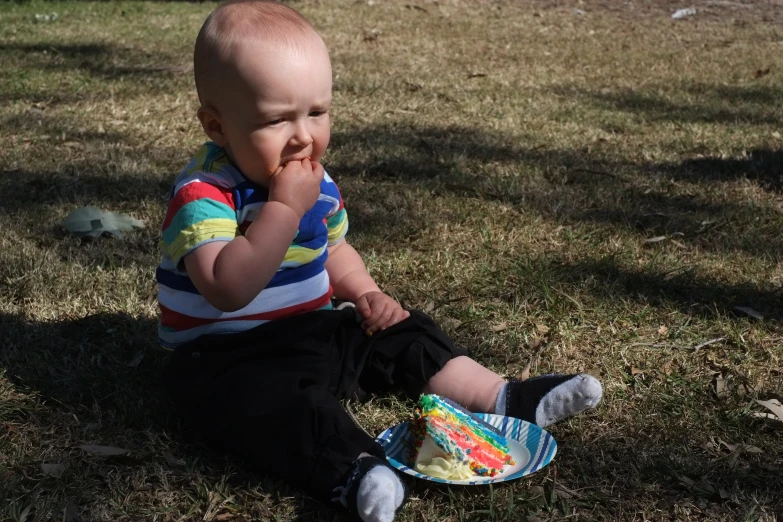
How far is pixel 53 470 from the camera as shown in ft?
7.13

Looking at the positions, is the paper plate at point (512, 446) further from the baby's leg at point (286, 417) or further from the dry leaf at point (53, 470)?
the dry leaf at point (53, 470)

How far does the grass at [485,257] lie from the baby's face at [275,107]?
714mm

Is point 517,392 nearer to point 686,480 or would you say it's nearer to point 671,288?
point 686,480

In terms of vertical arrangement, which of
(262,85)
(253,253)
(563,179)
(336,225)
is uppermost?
(262,85)

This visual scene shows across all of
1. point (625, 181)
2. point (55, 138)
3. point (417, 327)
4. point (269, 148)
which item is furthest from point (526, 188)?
point (55, 138)

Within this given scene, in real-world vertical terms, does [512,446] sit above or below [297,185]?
below

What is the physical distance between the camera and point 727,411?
2451 millimetres

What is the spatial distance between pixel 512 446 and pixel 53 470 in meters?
1.08

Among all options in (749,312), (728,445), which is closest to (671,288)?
(749,312)

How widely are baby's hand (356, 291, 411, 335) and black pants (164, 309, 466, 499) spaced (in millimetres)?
19

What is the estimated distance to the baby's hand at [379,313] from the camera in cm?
252

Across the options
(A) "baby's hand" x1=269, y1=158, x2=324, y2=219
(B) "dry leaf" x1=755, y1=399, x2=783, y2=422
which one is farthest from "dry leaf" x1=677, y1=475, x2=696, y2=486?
(A) "baby's hand" x1=269, y1=158, x2=324, y2=219

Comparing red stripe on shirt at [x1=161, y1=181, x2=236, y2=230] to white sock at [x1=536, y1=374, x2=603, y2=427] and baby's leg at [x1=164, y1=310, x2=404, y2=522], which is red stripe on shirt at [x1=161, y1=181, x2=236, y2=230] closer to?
baby's leg at [x1=164, y1=310, x2=404, y2=522]

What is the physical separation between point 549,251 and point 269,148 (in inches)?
62.6
